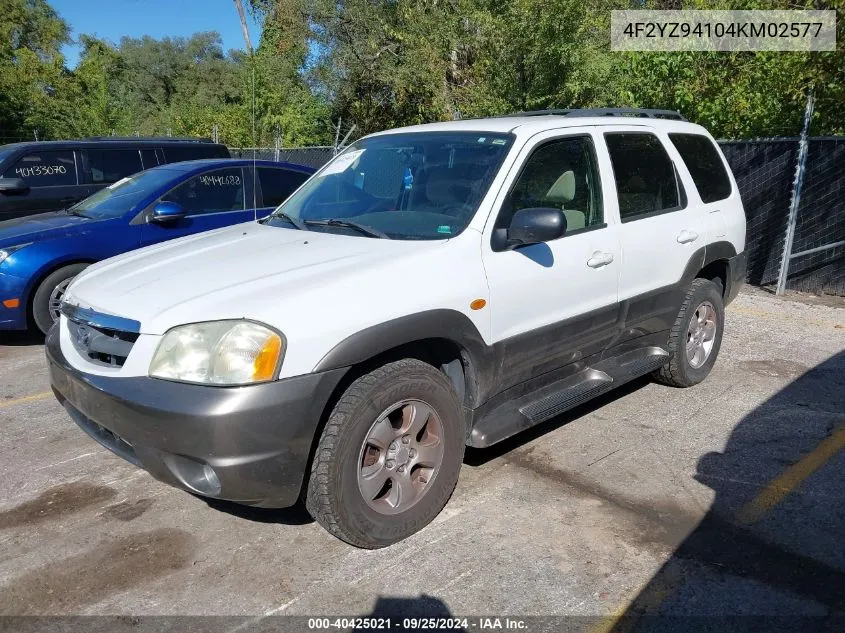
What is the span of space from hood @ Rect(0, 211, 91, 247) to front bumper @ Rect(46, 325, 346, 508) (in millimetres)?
4080

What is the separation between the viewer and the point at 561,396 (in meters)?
4.03

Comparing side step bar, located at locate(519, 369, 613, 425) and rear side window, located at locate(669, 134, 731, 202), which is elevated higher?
rear side window, located at locate(669, 134, 731, 202)

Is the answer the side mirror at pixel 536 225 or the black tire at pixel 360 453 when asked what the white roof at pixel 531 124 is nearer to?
the side mirror at pixel 536 225

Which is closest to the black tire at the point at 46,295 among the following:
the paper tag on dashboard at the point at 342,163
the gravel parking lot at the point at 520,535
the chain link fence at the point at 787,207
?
the gravel parking lot at the point at 520,535

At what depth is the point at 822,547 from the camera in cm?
329

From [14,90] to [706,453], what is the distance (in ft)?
89.9

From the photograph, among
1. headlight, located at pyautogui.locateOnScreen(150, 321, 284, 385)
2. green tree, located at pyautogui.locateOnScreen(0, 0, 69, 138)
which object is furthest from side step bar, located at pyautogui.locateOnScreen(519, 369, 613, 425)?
green tree, located at pyautogui.locateOnScreen(0, 0, 69, 138)

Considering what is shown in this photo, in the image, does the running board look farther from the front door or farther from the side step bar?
the front door

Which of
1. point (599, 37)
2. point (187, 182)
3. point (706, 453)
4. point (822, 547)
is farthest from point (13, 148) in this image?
point (599, 37)

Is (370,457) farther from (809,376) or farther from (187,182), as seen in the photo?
(187,182)

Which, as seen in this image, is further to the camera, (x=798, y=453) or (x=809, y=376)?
(x=809, y=376)

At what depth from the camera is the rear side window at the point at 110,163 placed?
29.7ft

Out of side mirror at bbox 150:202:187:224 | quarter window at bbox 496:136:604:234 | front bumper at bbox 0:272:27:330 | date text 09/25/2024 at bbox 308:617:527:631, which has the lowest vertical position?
date text 09/25/2024 at bbox 308:617:527:631

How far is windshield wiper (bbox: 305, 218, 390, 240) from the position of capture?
3.68 meters
